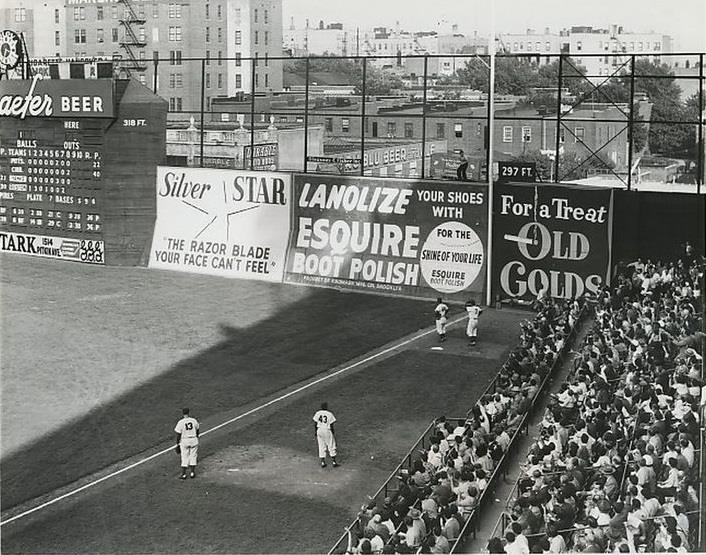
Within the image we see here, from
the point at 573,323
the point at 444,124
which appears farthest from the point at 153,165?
the point at 444,124

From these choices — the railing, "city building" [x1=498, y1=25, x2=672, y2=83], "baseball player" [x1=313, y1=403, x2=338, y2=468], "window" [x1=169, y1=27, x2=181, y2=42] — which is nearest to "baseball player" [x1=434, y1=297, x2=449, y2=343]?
the railing

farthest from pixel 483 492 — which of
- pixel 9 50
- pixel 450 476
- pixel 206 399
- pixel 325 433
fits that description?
pixel 9 50

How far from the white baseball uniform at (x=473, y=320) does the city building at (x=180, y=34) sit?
2296 inches

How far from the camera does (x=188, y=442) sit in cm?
1728

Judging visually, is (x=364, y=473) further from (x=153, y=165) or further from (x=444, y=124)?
(x=444, y=124)

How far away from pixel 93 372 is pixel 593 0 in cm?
7489

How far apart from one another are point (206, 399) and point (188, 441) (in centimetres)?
484

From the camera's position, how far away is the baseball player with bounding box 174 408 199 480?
17281mm

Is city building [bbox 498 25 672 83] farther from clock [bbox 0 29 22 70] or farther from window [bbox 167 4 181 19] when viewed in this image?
clock [bbox 0 29 22 70]

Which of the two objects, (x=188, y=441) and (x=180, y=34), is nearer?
(x=188, y=441)

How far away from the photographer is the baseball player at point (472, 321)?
83.7 ft

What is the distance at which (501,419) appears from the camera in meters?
17.1

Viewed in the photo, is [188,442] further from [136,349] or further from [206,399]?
[136,349]

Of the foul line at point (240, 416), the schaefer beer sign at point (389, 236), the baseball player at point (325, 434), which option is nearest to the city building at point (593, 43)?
the schaefer beer sign at point (389, 236)
